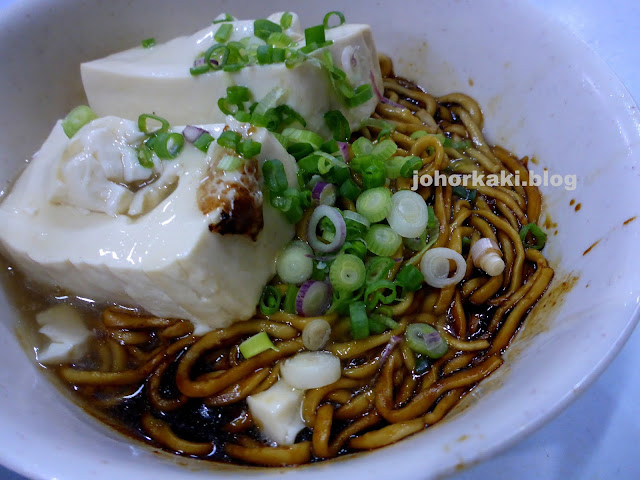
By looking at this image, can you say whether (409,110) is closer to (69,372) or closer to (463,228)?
(463,228)

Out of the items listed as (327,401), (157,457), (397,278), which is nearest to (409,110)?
(397,278)

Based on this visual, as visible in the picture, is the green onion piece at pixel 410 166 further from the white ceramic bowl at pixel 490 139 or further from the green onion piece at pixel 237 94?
the green onion piece at pixel 237 94

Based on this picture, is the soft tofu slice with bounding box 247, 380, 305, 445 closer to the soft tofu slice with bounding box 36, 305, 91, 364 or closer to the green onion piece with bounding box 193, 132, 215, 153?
the soft tofu slice with bounding box 36, 305, 91, 364

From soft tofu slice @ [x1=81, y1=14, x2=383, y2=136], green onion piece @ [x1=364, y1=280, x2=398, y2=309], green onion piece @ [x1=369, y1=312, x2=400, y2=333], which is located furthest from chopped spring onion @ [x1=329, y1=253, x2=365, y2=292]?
soft tofu slice @ [x1=81, y1=14, x2=383, y2=136]

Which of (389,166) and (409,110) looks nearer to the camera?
(389,166)

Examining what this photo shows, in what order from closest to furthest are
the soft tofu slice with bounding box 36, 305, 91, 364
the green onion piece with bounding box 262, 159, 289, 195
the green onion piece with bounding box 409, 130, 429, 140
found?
the green onion piece with bounding box 262, 159, 289, 195, the soft tofu slice with bounding box 36, 305, 91, 364, the green onion piece with bounding box 409, 130, 429, 140

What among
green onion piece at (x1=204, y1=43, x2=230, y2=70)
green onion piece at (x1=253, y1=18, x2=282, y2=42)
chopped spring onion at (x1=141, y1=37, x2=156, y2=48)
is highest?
green onion piece at (x1=253, y1=18, x2=282, y2=42)
